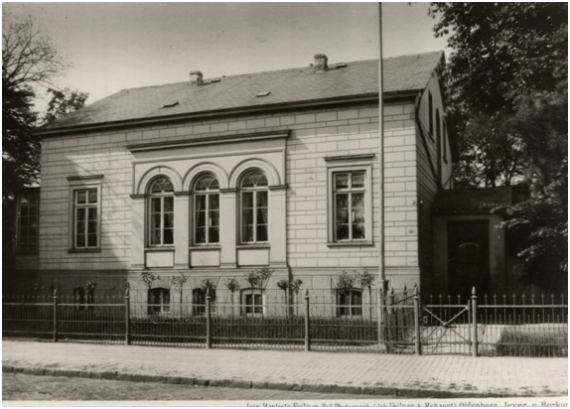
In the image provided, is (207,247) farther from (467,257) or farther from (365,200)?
(467,257)

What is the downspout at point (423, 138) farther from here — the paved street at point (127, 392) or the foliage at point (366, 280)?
the paved street at point (127, 392)

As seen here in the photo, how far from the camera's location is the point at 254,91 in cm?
1980

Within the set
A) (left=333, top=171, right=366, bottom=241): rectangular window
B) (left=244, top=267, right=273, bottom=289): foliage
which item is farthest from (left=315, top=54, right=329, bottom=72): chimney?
(left=244, top=267, right=273, bottom=289): foliage

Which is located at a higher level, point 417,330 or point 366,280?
point 366,280

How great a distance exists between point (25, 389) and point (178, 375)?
2.47 metres

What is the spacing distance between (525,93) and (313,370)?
844 centimetres

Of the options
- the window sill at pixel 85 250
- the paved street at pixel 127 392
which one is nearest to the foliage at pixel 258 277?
the window sill at pixel 85 250

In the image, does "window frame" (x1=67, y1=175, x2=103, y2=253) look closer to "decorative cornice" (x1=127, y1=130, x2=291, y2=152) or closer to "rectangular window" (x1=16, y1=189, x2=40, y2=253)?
"rectangular window" (x1=16, y1=189, x2=40, y2=253)

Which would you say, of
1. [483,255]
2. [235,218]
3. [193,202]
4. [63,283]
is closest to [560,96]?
[483,255]

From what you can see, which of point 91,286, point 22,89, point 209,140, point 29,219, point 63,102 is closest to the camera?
point 22,89

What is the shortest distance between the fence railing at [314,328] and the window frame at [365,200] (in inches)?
108

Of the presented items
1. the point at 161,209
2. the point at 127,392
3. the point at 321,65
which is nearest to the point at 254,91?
the point at 321,65

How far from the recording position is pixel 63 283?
19672mm

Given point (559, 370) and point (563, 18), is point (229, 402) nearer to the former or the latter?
point (559, 370)
